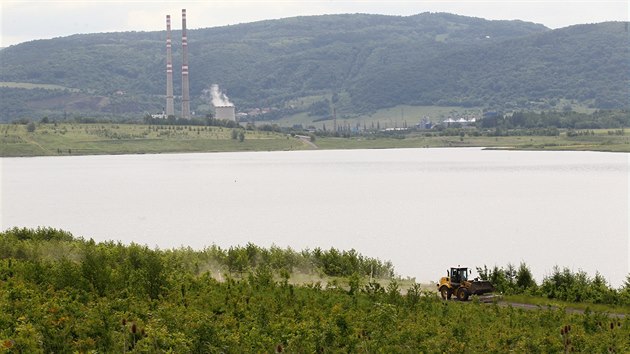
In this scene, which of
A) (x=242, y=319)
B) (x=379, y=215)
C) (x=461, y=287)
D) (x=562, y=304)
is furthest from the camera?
(x=379, y=215)

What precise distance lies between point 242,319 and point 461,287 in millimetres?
11905

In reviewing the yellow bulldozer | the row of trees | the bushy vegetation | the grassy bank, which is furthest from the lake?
the bushy vegetation

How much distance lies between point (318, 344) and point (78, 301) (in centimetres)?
894

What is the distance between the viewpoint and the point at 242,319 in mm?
30125

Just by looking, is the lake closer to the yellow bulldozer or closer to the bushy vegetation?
the yellow bulldozer

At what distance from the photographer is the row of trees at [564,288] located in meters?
39.0

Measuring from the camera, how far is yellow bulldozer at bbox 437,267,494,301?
129 feet

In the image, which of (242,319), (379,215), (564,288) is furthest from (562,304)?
(379,215)

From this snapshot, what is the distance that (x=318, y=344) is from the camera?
1040 inches

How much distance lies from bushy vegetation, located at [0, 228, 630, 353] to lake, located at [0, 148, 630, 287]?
28.8m

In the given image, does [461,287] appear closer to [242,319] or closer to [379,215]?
[242,319]

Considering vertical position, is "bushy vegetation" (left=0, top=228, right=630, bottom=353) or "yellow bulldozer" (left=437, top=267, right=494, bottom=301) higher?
"bushy vegetation" (left=0, top=228, right=630, bottom=353)

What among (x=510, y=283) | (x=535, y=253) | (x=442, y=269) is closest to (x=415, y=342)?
(x=510, y=283)

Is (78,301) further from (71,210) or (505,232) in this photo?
(71,210)
